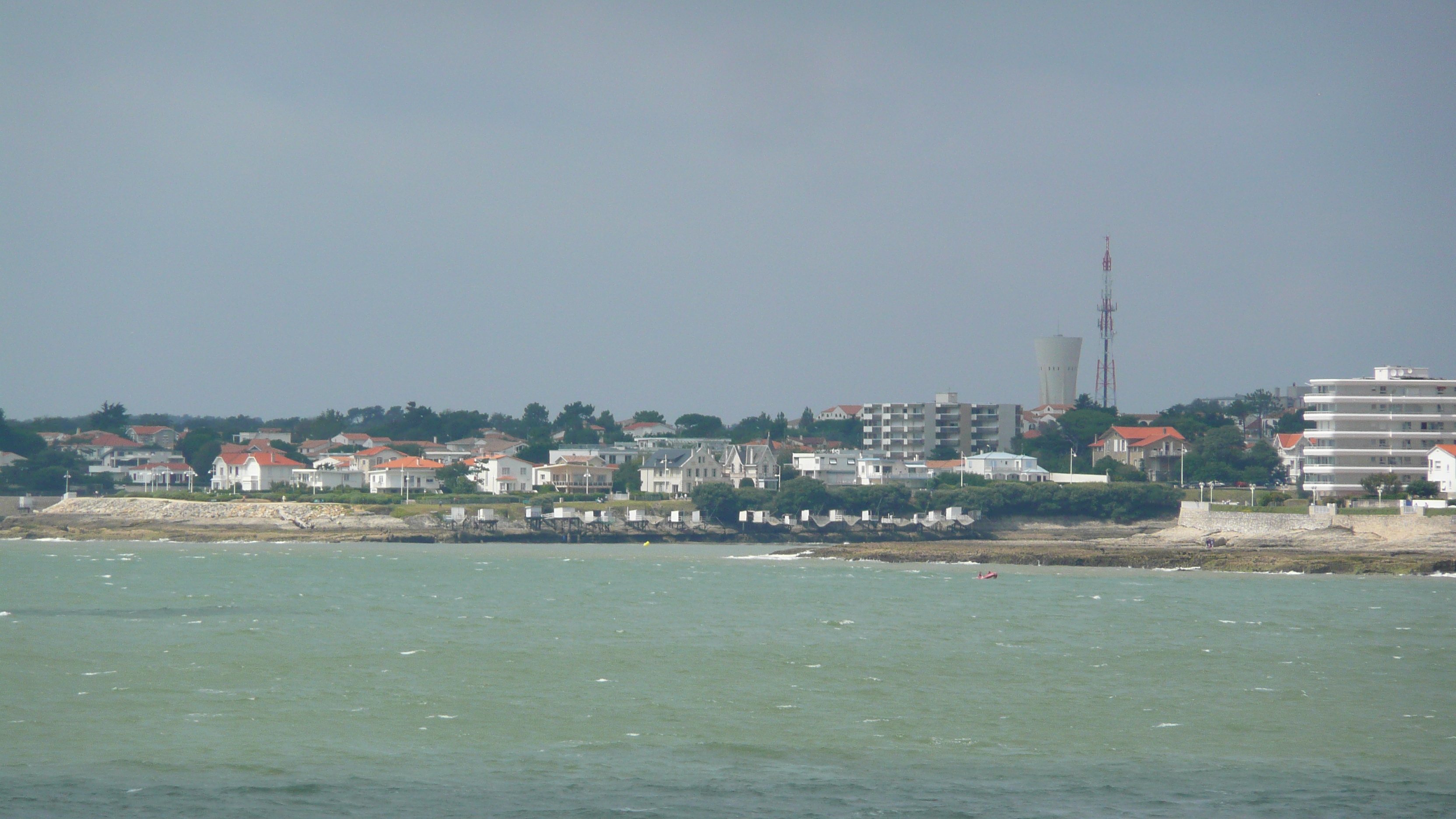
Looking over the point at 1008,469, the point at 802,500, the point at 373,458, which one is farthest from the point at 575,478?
the point at 1008,469

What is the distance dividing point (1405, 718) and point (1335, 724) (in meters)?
1.38

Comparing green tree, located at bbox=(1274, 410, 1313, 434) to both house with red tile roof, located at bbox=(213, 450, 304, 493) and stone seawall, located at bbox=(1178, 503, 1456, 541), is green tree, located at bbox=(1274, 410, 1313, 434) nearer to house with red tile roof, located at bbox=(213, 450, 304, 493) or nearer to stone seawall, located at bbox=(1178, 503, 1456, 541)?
stone seawall, located at bbox=(1178, 503, 1456, 541)

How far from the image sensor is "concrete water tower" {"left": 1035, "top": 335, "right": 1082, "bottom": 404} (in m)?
135

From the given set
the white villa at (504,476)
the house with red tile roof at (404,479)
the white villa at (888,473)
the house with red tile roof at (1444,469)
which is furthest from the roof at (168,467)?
the house with red tile roof at (1444,469)

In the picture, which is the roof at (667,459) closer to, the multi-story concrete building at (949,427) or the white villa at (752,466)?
the white villa at (752,466)

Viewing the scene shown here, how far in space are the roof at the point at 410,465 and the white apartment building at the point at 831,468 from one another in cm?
2509

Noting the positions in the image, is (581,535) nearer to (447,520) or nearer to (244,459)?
(447,520)

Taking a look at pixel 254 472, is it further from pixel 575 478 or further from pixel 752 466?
pixel 752 466

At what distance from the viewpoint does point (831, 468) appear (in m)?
97.0

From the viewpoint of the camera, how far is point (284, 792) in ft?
53.9

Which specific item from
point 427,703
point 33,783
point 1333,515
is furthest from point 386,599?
point 1333,515

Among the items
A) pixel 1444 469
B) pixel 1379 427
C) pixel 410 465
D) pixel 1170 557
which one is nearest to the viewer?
pixel 1170 557

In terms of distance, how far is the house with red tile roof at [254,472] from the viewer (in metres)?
96.9

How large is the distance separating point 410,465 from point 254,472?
482 inches
